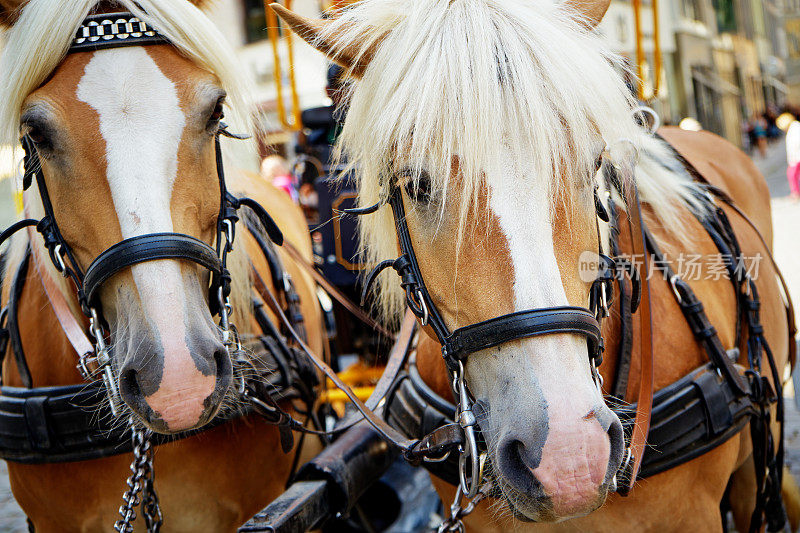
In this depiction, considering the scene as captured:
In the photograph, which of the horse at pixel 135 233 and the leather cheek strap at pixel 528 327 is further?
the horse at pixel 135 233

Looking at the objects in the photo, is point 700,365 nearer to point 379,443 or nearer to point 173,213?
point 379,443

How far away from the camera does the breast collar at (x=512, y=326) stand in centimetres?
132

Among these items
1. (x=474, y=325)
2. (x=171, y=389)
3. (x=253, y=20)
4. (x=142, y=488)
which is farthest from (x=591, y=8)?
(x=253, y=20)

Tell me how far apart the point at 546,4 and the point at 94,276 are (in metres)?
1.14

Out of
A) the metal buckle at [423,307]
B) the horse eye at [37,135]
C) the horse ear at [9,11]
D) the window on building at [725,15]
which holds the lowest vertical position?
the window on building at [725,15]

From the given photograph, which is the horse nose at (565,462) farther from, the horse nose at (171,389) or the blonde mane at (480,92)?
the horse nose at (171,389)

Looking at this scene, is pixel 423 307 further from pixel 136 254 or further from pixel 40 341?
pixel 40 341

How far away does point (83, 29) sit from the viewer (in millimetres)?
1743

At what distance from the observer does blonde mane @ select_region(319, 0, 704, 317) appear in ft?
4.62

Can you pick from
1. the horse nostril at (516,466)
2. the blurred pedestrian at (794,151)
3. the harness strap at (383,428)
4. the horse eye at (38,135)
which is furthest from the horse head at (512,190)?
the blurred pedestrian at (794,151)

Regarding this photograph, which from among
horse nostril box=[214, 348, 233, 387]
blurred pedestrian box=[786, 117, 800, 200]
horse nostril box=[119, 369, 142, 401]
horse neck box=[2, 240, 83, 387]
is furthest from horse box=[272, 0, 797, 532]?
blurred pedestrian box=[786, 117, 800, 200]

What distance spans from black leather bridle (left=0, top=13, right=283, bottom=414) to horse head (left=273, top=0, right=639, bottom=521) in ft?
1.48

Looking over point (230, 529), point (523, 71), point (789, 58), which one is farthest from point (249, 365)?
point (789, 58)

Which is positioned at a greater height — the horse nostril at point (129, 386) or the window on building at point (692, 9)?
the horse nostril at point (129, 386)
